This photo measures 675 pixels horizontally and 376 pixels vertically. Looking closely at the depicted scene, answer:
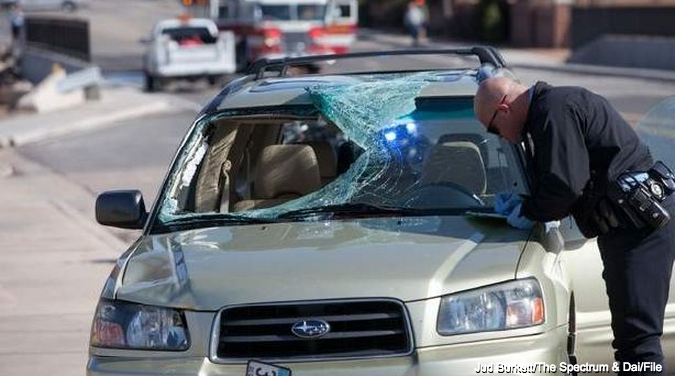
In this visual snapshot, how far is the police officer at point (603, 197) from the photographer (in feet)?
17.0

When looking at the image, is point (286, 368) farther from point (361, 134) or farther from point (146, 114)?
point (146, 114)

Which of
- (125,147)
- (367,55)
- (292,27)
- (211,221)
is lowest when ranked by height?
(125,147)

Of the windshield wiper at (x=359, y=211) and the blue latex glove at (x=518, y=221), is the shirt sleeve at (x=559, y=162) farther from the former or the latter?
the windshield wiper at (x=359, y=211)

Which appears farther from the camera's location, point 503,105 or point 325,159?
point 325,159

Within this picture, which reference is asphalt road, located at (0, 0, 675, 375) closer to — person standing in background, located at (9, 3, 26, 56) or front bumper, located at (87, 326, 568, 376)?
front bumper, located at (87, 326, 568, 376)

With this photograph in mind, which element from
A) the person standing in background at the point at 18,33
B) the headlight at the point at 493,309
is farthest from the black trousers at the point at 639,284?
the person standing in background at the point at 18,33

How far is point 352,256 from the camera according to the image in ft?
16.9

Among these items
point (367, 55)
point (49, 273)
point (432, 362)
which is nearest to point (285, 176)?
point (367, 55)

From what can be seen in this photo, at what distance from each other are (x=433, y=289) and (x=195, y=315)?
0.87 m

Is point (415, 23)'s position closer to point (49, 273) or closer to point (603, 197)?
point (49, 273)

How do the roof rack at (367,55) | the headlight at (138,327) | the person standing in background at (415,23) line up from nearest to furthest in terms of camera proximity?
the headlight at (138,327) < the roof rack at (367,55) < the person standing in background at (415,23)

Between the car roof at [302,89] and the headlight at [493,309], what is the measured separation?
152 centimetres

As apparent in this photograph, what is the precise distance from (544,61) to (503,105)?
1506 inches

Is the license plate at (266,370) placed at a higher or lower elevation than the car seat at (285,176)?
lower
